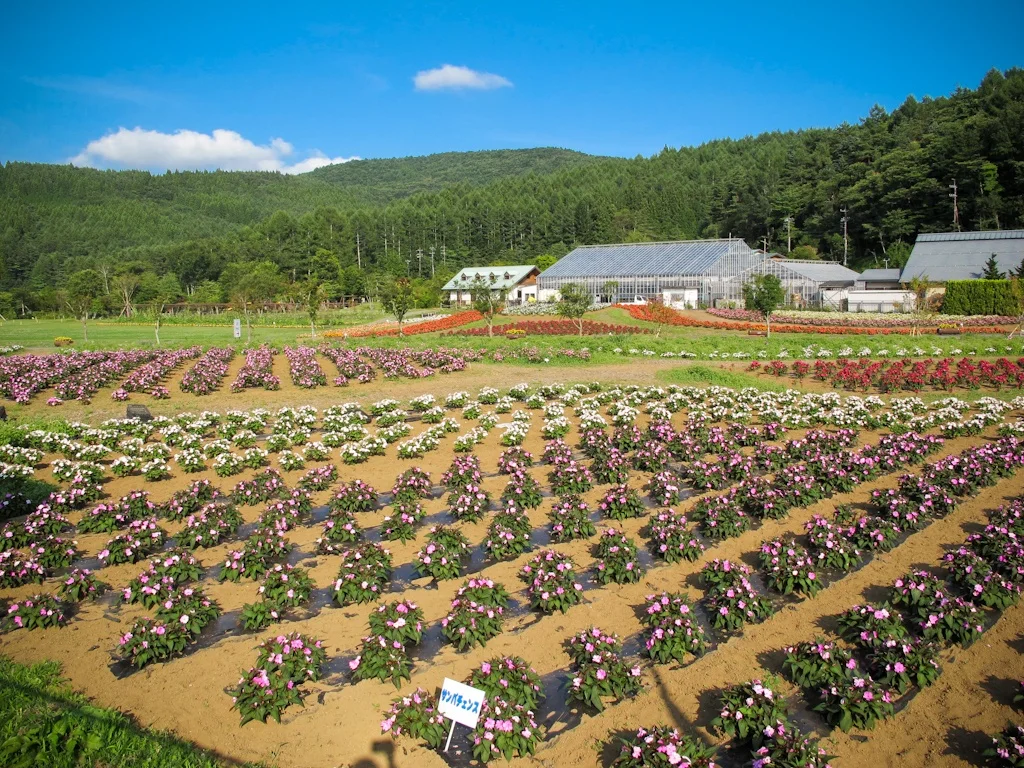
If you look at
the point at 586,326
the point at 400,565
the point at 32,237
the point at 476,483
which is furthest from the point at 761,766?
the point at 32,237

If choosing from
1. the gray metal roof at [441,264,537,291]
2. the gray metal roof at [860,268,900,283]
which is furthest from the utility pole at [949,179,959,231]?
the gray metal roof at [441,264,537,291]

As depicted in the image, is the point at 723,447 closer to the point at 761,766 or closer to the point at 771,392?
the point at 771,392

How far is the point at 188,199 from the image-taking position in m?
141

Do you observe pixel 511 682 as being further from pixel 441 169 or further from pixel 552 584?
pixel 441 169

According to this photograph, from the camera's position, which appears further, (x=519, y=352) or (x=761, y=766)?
(x=519, y=352)

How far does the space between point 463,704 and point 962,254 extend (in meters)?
59.1

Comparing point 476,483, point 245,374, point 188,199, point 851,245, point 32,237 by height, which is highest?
point 188,199

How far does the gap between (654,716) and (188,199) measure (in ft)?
520

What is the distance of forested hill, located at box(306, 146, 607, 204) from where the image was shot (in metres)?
172

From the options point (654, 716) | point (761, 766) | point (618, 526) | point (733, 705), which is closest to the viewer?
point (761, 766)

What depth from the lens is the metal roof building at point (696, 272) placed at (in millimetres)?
53219

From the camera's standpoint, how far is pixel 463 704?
4.56 m

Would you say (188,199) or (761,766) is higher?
(188,199)

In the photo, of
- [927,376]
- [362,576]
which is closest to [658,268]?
[927,376]
